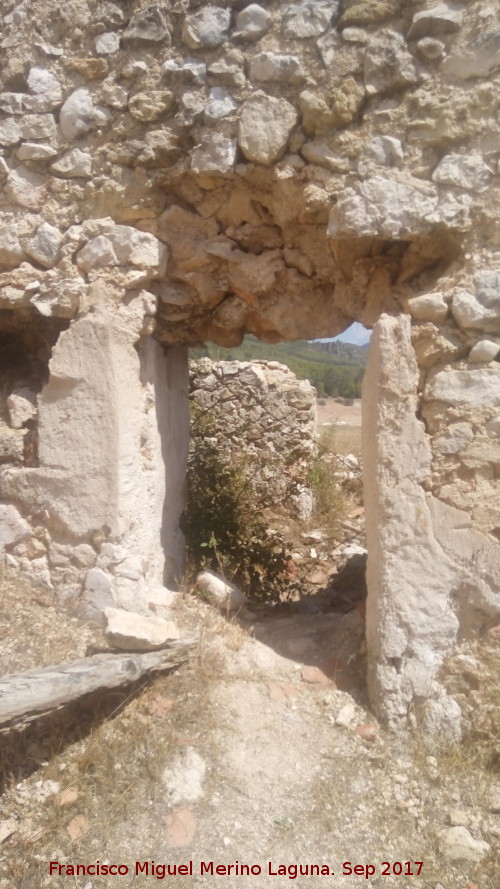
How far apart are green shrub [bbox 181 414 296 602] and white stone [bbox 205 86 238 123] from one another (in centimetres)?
224

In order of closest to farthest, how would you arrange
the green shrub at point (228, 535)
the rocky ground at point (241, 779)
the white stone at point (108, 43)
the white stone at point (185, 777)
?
1. the rocky ground at point (241, 779)
2. the white stone at point (185, 777)
3. the white stone at point (108, 43)
4. the green shrub at point (228, 535)

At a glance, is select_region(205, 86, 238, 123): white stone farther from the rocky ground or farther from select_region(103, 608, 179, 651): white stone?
the rocky ground

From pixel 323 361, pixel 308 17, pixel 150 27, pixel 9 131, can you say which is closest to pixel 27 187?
pixel 9 131

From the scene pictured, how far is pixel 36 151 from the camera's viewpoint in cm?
297

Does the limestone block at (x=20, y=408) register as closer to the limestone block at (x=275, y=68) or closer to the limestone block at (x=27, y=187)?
the limestone block at (x=27, y=187)

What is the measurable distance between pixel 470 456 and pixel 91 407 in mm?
1683

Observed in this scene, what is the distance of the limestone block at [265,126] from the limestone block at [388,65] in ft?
1.12

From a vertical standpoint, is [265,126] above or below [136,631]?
above

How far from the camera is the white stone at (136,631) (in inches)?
108

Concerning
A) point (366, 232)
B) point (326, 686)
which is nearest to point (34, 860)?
point (326, 686)

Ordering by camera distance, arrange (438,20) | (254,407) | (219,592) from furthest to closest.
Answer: (254,407) → (219,592) → (438,20)

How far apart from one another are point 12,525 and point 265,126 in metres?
2.20

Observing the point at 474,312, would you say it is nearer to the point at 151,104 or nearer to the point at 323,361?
the point at 151,104

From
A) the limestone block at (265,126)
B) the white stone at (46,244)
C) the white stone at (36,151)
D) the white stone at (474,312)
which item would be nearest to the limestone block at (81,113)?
the white stone at (36,151)
